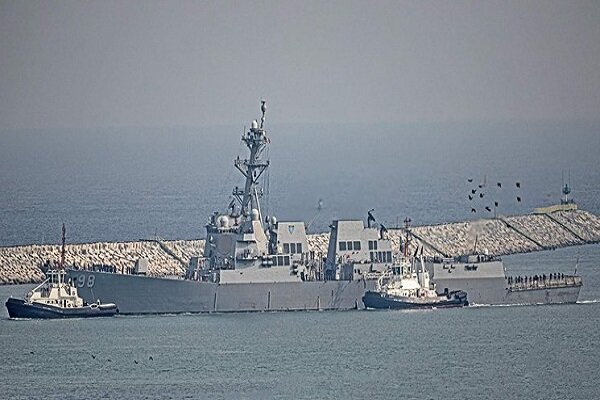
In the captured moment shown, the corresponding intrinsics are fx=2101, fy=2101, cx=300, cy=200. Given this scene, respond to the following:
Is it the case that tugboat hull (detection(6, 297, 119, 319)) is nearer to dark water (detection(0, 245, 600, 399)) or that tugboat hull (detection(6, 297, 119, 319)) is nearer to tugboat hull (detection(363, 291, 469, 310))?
dark water (detection(0, 245, 600, 399))

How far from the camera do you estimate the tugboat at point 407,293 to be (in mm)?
83500

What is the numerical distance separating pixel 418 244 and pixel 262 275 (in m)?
23.8

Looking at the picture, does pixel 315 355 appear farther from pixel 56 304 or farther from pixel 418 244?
pixel 418 244

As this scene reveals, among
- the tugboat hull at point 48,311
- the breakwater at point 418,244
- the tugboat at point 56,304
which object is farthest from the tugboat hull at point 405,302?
the tugboat hull at point 48,311

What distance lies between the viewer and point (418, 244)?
106562 mm

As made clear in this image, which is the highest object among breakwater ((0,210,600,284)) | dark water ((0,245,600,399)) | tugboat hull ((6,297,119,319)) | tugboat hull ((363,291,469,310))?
breakwater ((0,210,600,284))

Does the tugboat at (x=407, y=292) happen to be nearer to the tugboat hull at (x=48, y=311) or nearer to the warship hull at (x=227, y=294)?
the warship hull at (x=227, y=294)

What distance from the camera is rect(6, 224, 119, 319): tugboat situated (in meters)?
80.9

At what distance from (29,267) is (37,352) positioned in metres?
22.6

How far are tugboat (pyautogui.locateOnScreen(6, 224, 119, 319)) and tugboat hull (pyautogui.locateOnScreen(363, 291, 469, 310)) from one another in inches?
399

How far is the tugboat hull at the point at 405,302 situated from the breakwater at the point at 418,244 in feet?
19.6

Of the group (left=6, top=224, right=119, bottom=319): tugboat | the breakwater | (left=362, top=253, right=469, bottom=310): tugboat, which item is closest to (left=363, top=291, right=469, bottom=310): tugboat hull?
(left=362, top=253, right=469, bottom=310): tugboat

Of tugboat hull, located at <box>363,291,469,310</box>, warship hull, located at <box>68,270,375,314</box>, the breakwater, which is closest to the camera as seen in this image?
warship hull, located at <box>68,270,375,314</box>

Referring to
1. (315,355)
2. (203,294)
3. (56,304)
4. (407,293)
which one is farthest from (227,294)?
(315,355)
